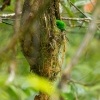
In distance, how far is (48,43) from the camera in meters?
1.69

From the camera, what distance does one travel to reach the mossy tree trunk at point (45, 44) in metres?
1.65

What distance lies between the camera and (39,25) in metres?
1.65

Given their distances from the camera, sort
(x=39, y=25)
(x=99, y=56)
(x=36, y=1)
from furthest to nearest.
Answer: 1. (x=99, y=56)
2. (x=39, y=25)
3. (x=36, y=1)

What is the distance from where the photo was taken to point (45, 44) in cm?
168

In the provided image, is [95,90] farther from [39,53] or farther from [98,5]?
[98,5]

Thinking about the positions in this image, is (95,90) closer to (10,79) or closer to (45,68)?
(45,68)

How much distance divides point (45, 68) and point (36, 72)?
0.15ft

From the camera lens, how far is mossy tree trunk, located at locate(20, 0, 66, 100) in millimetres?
1652

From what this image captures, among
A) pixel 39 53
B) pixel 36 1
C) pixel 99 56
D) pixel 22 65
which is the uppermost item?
pixel 36 1

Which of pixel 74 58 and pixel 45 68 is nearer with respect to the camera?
pixel 74 58

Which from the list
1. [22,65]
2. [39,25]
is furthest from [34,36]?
[22,65]

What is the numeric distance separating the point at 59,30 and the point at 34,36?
0.50 feet

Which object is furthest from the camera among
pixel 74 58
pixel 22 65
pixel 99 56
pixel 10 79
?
pixel 99 56

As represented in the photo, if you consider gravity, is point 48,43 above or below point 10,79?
below
